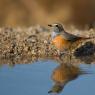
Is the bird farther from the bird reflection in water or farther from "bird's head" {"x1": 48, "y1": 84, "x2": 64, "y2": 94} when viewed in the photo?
"bird's head" {"x1": 48, "y1": 84, "x2": 64, "y2": 94}

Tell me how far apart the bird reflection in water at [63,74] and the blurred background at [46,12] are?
739cm

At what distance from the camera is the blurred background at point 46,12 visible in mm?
17188

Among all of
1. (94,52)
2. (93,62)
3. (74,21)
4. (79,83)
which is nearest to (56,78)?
(79,83)

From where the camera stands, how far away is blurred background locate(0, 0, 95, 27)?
1719cm

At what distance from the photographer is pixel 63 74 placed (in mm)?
9297

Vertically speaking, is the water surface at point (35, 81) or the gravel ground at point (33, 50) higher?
the gravel ground at point (33, 50)

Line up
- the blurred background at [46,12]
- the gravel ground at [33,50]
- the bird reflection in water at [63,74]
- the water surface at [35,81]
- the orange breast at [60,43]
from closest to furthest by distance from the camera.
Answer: the water surface at [35,81]
the bird reflection in water at [63,74]
the gravel ground at [33,50]
the orange breast at [60,43]
the blurred background at [46,12]

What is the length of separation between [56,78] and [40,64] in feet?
2.82

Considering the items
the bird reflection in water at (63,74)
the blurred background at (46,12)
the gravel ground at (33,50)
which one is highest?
the blurred background at (46,12)

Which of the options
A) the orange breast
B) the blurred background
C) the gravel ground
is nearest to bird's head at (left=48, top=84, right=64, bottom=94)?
the gravel ground

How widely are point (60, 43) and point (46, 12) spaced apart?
6988mm

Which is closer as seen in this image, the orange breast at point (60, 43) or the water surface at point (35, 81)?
the water surface at point (35, 81)

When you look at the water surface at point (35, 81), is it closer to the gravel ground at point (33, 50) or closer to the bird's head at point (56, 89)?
the bird's head at point (56, 89)

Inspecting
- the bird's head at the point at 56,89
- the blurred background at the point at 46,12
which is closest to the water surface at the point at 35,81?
the bird's head at the point at 56,89
